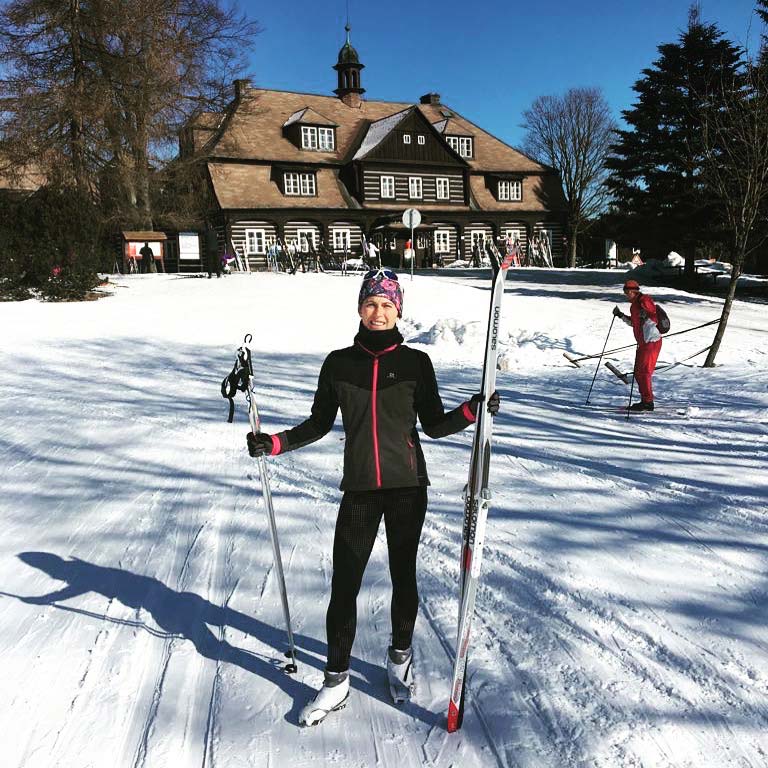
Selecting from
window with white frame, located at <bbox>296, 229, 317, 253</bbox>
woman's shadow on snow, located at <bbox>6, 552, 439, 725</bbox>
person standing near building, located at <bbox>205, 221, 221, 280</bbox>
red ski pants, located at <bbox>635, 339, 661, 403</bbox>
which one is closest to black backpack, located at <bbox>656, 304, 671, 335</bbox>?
red ski pants, located at <bbox>635, 339, 661, 403</bbox>

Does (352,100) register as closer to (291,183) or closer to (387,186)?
(387,186)

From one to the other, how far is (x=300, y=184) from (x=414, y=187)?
6.86 meters

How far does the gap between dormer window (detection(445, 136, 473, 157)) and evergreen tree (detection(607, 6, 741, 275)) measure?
684 inches

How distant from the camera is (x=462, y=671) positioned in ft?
8.18

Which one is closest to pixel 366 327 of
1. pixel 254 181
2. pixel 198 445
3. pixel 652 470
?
pixel 652 470

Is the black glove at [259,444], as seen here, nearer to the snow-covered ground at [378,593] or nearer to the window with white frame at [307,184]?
the snow-covered ground at [378,593]

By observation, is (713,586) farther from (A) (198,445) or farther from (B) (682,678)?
(A) (198,445)

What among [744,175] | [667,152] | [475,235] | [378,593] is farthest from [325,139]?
[378,593]

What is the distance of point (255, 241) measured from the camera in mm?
32625

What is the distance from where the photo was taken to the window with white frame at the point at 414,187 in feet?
120

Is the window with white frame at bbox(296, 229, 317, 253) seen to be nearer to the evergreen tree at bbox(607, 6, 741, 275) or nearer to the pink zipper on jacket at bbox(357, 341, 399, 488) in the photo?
the evergreen tree at bbox(607, 6, 741, 275)

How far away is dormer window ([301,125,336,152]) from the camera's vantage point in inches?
1379

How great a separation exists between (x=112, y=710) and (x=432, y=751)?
1358mm

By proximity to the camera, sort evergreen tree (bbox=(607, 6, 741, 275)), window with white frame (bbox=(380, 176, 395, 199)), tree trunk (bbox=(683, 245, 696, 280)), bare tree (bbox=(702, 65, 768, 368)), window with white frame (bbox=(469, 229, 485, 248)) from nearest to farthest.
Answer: bare tree (bbox=(702, 65, 768, 368)), evergreen tree (bbox=(607, 6, 741, 275)), tree trunk (bbox=(683, 245, 696, 280)), window with white frame (bbox=(380, 176, 395, 199)), window with white frame (bbox=(469, 229, 485, 248))
